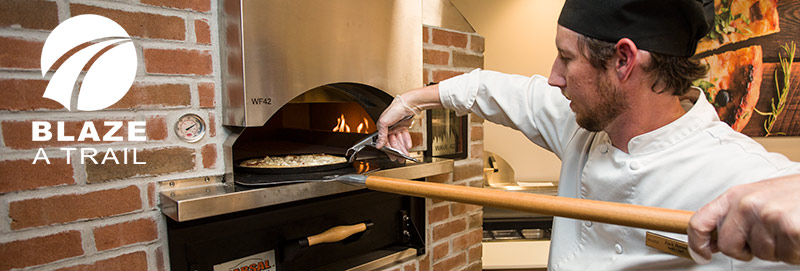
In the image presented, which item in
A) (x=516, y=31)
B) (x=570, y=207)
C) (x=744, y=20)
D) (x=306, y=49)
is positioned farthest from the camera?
(x=516, y=31)

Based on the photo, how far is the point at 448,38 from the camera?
165cm

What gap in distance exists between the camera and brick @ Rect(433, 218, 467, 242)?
1.72 metres

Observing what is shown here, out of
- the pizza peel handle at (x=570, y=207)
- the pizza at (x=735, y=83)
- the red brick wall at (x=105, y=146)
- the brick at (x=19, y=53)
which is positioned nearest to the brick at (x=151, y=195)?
the red brick wall at (x=105, y=146)

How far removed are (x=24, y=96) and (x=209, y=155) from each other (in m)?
0.38

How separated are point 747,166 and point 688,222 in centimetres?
37

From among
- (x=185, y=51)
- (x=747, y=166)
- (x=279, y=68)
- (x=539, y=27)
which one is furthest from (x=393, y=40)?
(x=539, y=27)

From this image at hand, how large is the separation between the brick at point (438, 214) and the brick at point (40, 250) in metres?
1.10

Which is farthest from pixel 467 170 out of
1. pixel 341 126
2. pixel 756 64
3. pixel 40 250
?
pixel 756 64

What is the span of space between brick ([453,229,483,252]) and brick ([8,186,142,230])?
1.21m

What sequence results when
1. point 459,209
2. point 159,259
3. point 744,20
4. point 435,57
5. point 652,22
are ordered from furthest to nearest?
point 744,20 < point 459,209 < point 435,57 < point 159,259 < point 652,22

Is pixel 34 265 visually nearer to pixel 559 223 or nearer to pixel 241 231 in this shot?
pixel 241 231

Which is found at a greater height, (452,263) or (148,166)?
(148,166)

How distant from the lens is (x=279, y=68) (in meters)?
1.12

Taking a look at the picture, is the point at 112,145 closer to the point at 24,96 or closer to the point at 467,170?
the point at 24,96
